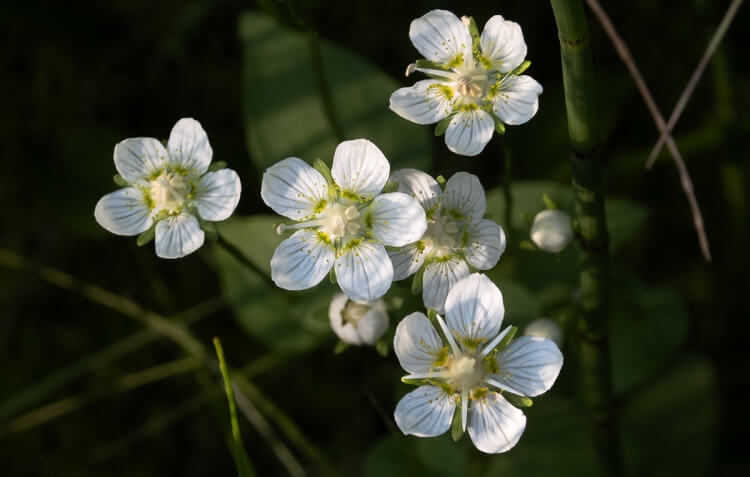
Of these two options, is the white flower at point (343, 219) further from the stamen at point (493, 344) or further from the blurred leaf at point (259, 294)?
the blurred leaf at point (259, 294)

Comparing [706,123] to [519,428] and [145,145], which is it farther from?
[145,145]

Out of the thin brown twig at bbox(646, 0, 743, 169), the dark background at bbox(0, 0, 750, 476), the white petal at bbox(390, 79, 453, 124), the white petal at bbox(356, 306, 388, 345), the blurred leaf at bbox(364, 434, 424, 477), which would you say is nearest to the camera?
the thin brown twig at bbox(646, 0, 743, 169)

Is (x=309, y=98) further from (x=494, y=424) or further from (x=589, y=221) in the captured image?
(x=494, y=424)

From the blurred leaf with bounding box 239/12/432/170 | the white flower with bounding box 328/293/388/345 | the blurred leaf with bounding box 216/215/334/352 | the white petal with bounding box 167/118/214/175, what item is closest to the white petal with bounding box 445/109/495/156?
the white flower with bounding box 328/293/388/345

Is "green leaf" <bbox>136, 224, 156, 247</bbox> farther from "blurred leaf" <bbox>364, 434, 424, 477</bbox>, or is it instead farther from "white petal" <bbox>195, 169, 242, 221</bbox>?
"blurred leaf" <bbox>364, 434, 424, 477</bbox>

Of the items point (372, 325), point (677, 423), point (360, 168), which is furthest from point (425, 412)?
point (677, 423)

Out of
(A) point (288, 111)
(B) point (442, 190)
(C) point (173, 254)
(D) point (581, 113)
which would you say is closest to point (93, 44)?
(A) point (288, 111)
